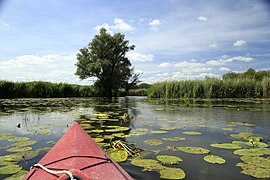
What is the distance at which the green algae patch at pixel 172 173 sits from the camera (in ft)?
8.32

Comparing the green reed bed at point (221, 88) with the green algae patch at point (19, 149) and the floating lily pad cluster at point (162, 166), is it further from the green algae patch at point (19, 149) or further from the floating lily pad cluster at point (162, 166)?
the green algae patch at point (19, 149)

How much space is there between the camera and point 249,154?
3.34 metres

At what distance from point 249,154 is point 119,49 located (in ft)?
85.8

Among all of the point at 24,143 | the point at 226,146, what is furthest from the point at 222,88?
the point at 24,143

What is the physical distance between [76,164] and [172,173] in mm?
1457

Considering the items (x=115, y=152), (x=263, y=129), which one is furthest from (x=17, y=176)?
(x=263, y=129)

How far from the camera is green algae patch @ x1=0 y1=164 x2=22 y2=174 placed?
8.66 feet

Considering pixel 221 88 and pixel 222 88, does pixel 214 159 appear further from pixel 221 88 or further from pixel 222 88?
pixel 222 88

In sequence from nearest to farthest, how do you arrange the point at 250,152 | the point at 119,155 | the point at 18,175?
the point at 18,175
the point at 119,155
the point at 250,152

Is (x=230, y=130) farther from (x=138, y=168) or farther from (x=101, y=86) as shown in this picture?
(x=101, y=86)

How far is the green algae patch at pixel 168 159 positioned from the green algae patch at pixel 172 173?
0.95 feet

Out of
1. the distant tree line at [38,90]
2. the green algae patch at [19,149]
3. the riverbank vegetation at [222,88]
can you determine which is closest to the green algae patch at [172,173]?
the green algae patch at [19,149]

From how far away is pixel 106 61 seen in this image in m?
26.3

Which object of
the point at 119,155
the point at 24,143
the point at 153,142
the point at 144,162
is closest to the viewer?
the point at 144,162
